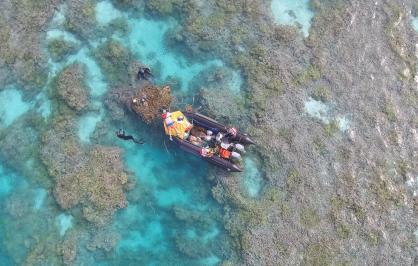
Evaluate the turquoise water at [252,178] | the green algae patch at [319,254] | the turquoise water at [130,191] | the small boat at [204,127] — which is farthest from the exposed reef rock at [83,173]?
the green algae patch at [319,254]

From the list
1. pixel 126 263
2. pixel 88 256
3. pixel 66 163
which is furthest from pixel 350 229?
pixel 66 163

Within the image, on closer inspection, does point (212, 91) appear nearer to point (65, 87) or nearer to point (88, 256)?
point (65, 87)

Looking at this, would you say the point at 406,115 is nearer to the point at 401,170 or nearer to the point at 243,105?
the point at 401,170

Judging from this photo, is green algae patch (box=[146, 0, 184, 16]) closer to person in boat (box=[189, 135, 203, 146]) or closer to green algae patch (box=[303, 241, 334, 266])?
person in boat (box=[189, 135, 203, 146])

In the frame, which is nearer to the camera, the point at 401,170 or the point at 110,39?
the point at 401,170

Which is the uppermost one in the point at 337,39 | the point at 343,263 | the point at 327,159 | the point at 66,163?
the point at 337,39

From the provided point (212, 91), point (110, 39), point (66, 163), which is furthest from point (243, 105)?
point (66, 163)

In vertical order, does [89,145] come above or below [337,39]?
below

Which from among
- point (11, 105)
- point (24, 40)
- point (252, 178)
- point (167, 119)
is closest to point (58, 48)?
point (24, 40)
